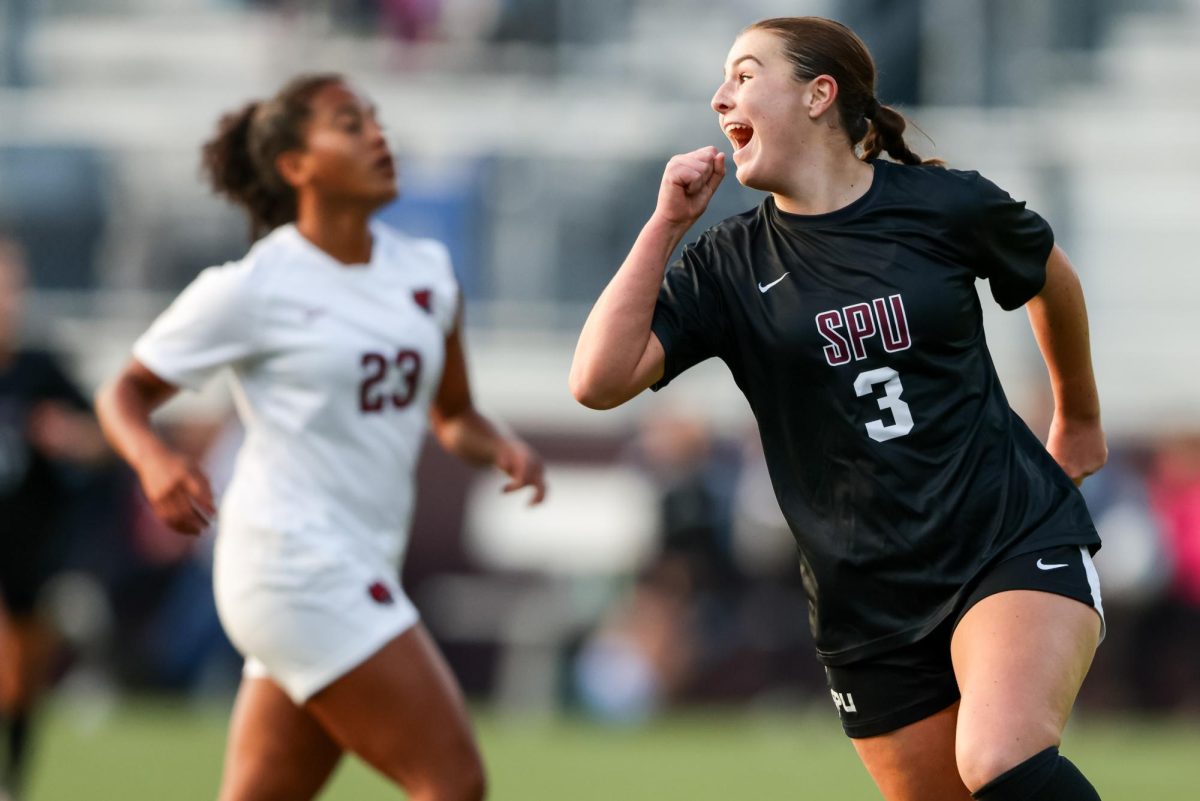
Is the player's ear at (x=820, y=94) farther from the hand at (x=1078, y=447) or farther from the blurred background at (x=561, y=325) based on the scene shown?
the blurred background at (x=561, y=325)

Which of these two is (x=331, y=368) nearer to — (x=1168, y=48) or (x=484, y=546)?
(x=484, y=546)

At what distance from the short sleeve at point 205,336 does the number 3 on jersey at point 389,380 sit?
326 millimetres

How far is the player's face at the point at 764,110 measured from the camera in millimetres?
4293

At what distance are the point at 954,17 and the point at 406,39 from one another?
4570mm

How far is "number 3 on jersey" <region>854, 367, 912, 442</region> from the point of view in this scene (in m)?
4.18

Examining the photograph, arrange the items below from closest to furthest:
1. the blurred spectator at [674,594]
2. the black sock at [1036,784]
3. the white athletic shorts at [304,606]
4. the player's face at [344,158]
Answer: the black sock at [1036,784]
the white athletic shorts at [304,606]
the player's face at [344,158]
the blurred spectator at [674,594]

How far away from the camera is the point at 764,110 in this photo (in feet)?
14.1

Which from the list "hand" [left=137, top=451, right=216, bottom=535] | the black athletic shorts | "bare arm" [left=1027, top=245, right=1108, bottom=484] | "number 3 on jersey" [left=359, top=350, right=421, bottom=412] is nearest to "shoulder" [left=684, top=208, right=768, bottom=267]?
"bare arm" [left=1027, top=245, right=1108, bottom=484]

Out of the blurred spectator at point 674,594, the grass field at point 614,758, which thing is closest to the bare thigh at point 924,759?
the grass field at point 614,758

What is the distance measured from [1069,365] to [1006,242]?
48cm

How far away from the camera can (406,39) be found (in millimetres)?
15789

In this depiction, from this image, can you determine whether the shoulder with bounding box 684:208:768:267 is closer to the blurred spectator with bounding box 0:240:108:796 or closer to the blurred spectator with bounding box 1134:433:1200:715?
the blurred spectator with bounding box 0:240:108:796

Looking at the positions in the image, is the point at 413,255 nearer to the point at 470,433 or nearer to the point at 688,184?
the point at 470,433

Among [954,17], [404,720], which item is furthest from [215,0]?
[404,720]
